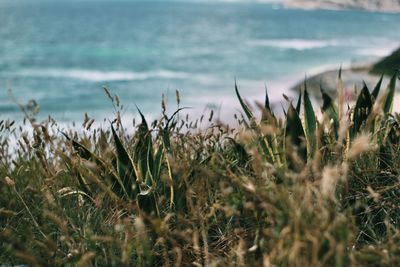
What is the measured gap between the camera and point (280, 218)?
1947 millimetres

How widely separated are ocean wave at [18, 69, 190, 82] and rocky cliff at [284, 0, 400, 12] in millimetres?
94991

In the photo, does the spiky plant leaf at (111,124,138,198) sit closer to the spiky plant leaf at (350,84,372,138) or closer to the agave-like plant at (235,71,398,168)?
the agave-like plant at (235,71,398,168)

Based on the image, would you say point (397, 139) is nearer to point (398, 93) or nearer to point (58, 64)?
point (398, 93)

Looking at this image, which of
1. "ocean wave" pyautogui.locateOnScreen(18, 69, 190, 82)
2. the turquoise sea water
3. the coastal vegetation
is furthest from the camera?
"ocean wave" pyautogui.locateOnScreen(18, 69, 190, 82)

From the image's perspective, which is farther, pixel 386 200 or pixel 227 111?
pixel 227 111

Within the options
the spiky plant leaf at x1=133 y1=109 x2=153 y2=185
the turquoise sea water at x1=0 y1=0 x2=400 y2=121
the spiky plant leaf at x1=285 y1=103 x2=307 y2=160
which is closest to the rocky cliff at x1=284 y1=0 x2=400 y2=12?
the turquoise sea water at x1=0 y1=0 x2=400 y2=121

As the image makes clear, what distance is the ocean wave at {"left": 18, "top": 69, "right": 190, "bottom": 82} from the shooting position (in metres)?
18.5

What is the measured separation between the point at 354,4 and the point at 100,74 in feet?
372

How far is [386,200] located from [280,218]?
3.94 feet

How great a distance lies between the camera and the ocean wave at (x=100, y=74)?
1846 cm

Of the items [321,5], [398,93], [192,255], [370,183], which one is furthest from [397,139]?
[321,5]

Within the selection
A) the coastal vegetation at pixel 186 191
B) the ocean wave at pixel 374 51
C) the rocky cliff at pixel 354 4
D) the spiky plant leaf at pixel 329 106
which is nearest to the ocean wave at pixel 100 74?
the ocean wave at pixel 374 51

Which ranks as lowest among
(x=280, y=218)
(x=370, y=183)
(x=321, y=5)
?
(x=321, y=5)

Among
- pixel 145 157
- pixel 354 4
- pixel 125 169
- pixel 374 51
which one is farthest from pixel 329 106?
pixel 354 4
